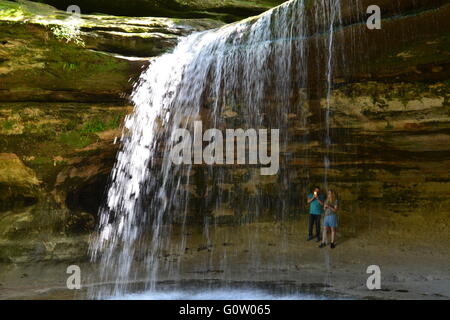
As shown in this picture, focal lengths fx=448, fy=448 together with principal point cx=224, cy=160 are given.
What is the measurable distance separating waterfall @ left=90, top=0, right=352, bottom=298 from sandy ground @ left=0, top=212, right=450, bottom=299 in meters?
0.36

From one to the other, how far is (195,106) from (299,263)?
147 inches

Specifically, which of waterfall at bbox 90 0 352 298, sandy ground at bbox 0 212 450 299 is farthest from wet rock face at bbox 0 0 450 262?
sandy ground at bbox 0 212 450 299

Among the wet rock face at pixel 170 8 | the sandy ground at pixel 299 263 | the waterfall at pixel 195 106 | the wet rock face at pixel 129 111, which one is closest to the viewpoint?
the sandy ground at pixel 299 263

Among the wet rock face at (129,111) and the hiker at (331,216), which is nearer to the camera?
the wet rock face at (129,111)

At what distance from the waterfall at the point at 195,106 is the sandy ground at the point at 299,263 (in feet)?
1.19

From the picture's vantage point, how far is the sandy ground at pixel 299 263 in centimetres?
716

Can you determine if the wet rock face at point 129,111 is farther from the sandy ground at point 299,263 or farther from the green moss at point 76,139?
→ the sandy ground at point 299,263

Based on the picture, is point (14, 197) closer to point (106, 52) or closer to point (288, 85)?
point (106, 52)

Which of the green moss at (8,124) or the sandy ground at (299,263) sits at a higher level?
the green moss at (8,124)

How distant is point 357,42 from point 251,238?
5.07m

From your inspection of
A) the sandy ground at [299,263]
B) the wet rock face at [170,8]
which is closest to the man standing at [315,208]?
the sandy ground at [299,263]

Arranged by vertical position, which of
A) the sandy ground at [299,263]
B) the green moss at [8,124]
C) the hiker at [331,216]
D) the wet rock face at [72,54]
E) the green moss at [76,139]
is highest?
the wet rock face at [72,54]
